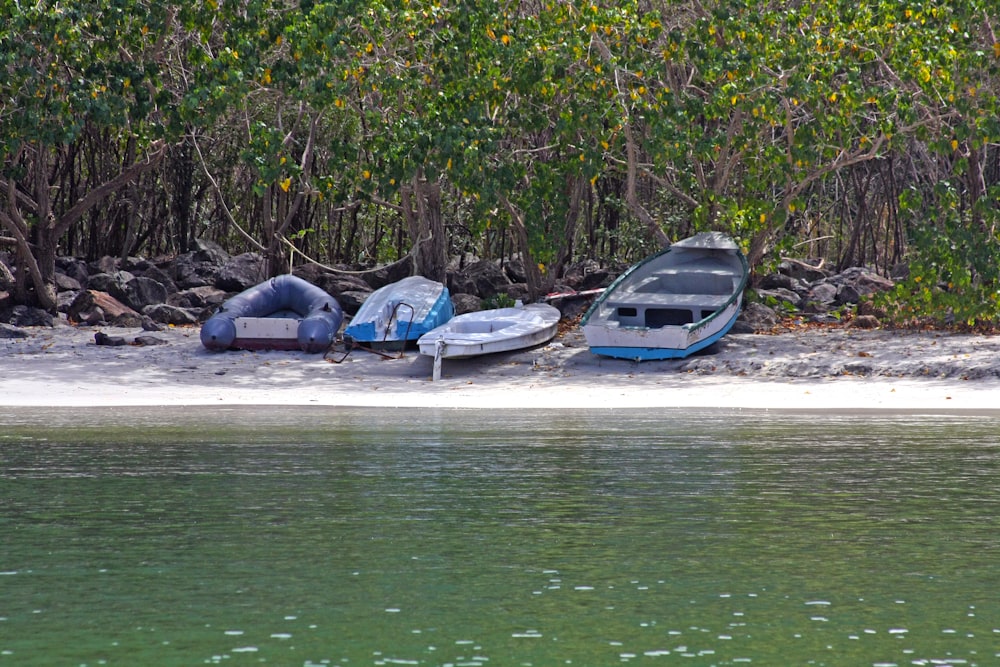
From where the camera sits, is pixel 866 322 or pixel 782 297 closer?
pixel 866 322

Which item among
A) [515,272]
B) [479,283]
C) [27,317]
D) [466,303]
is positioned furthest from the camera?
[515,272]

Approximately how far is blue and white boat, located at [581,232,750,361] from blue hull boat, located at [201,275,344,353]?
11.3 ft

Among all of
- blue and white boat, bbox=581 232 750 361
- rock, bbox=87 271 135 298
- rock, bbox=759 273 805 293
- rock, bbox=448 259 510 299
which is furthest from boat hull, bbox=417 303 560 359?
rock, bbox=87 271 135 298

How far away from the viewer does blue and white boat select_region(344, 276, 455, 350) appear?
17.6 metres

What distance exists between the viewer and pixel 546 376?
1656 cm

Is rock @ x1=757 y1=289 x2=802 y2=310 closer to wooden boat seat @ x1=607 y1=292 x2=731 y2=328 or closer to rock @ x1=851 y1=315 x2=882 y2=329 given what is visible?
rock @ x1=851 y1=315 x2=882 y2=329

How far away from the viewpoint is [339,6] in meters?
16.6

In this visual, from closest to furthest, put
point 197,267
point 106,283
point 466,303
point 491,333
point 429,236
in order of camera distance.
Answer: point 491,333 < point 466,303 < point 429,236 < point 106,283 < point 197,267

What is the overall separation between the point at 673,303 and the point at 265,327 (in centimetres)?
528

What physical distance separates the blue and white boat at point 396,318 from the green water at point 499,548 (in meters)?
5.83

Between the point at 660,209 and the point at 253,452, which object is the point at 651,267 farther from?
the point at 253,452

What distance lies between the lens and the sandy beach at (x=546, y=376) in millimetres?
14812

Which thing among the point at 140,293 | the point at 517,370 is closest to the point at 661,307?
the point at 517,370

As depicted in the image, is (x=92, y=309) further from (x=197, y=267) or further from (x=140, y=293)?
(x=197, y=267)
